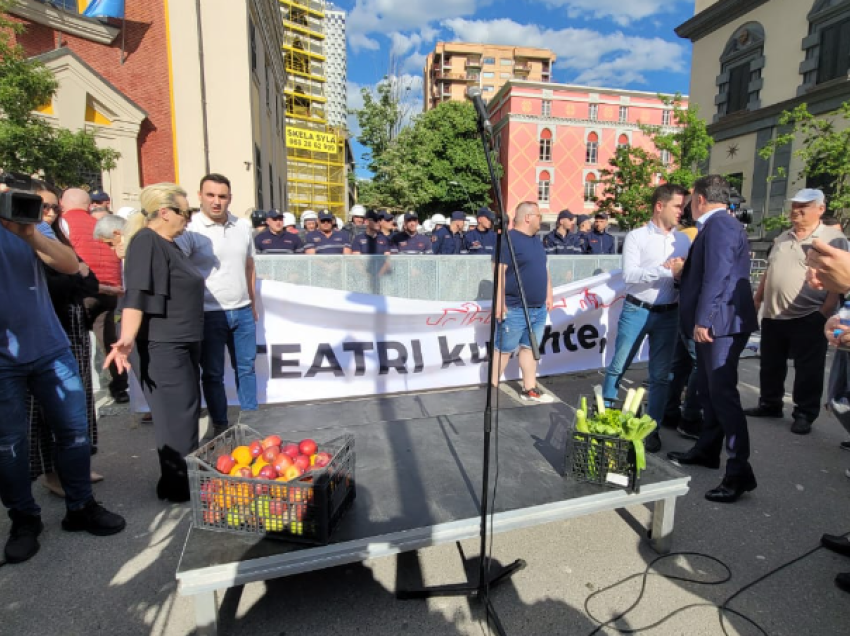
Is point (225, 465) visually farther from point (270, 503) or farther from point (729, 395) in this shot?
point (729, 395)

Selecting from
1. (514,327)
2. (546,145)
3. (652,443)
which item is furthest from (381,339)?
(546,145)

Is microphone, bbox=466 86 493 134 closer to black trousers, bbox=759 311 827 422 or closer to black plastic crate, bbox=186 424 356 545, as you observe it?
black plastic crate, bbox=186 424 356 545

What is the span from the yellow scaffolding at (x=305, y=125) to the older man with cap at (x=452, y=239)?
32143 millimetres

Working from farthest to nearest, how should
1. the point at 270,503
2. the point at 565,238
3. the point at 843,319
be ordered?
the point at 565,238 → the point at 843,319 → the point at 270,503

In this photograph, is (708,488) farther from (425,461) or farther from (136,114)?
(136,114)

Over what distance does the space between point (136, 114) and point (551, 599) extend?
1550 cm

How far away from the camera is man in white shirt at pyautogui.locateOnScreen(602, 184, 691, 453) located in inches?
161

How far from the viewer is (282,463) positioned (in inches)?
88.1

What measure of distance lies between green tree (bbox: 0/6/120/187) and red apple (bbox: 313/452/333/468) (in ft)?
32.5

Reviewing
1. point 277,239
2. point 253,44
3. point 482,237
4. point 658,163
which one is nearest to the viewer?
point 277,239

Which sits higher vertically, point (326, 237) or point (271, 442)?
point (326, 237)

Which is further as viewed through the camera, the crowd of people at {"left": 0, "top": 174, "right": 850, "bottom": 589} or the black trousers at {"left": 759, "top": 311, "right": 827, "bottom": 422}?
the black trousers at {"left": 759, "top": 311, "right": 827, "bottom": 422}

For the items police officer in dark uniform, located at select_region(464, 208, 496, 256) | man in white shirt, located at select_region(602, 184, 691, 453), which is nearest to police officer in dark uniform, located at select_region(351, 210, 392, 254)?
police officer in dark uniform, located at select_region(464, 208, 496, 256)

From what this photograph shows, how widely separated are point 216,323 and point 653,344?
150 inches
